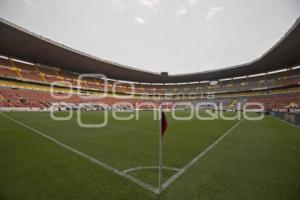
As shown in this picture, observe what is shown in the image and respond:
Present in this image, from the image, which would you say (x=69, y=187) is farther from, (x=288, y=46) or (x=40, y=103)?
(x=40, y=103)

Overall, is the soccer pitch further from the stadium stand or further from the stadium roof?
the stadium roof

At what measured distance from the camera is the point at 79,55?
40312 millimetres

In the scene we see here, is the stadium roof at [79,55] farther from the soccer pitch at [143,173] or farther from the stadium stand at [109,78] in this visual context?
the soccer pitch at [143,173]

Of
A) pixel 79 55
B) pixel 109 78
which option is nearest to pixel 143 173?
pixel 79 55

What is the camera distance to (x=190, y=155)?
17.6 feet

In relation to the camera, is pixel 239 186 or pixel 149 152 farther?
pixel 149 152

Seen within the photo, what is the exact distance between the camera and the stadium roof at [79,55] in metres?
Result: 28.8

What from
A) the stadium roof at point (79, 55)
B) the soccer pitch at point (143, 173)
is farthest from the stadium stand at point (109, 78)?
the soccer pitch at point (143, 173)

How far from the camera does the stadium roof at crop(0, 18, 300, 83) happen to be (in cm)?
2881

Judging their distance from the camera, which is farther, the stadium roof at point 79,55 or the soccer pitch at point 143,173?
the stadium roof at point 79,55

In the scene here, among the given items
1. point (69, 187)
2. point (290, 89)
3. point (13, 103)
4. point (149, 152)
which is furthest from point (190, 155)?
point (290, 89)

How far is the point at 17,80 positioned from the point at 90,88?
2011 centimetres

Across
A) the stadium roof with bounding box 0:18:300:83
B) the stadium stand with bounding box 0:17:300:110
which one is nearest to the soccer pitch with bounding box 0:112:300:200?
the stadium stand with bounding box 0:17:300:110

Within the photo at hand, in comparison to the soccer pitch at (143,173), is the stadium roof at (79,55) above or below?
above
